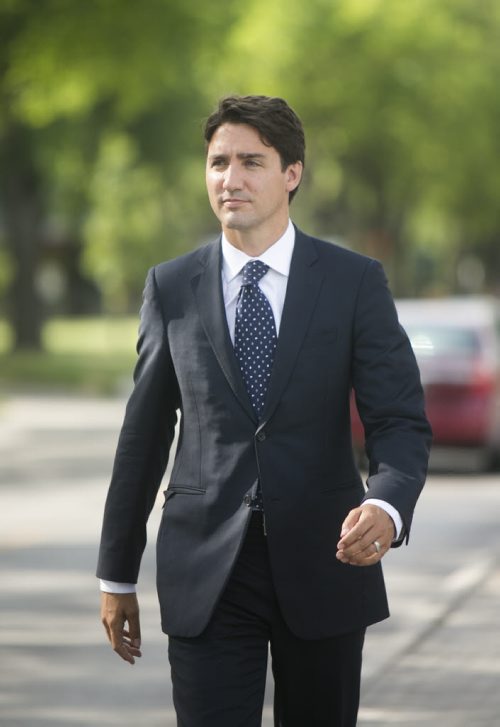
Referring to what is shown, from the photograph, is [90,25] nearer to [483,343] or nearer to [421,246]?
[483,343]

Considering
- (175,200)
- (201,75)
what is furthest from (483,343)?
(175,200)

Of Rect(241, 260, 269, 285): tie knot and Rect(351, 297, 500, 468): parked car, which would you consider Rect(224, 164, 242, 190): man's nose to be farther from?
Rect(351, 297, 500, 468): parked car

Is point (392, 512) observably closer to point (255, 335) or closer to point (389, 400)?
point (389, 400)

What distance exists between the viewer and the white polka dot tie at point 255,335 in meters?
3.72

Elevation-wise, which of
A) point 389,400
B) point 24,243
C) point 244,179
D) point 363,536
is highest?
point 24,243

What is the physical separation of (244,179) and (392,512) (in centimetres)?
80

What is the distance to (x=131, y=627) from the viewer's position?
3865 mm

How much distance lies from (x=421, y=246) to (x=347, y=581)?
88.6 m

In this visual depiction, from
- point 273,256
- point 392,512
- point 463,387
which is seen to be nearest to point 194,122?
point 463,387

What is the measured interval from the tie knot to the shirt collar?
10 millimetres

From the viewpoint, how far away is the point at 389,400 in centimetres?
364

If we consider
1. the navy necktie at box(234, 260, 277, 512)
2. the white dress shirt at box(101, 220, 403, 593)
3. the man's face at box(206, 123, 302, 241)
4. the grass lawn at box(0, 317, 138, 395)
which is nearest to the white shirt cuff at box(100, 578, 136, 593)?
the white dress shirt at box(101, 220, 403, 593)

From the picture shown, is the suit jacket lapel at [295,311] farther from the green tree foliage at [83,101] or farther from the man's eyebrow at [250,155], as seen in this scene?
the green tree foliage at [83,101]

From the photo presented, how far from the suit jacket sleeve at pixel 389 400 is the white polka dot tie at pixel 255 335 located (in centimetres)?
20
